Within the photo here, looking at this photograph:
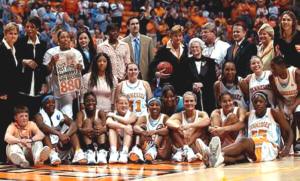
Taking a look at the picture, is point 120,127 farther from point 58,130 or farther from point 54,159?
point 54,159

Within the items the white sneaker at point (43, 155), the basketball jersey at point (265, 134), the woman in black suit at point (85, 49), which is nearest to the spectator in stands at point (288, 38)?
the basketball jersey at point (265, 134)

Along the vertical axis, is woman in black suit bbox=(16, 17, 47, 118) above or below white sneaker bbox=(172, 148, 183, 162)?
above

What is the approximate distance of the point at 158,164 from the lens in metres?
9.19

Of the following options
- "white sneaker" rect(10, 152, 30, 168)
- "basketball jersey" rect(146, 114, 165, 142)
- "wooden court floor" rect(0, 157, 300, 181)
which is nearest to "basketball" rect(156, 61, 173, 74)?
"basketball jersey" rect(146, 114, 165, 142)

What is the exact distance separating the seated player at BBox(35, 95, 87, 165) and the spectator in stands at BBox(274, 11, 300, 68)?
3.23 m

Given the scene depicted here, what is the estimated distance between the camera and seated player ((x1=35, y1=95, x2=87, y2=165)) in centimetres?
970

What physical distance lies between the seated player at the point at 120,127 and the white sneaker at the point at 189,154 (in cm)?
84

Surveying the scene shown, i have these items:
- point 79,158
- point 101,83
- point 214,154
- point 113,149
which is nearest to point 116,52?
point 101,83

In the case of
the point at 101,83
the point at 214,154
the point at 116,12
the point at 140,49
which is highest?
the point at 116,12

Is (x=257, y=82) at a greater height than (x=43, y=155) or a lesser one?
greater

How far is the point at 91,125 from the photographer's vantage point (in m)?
9.94

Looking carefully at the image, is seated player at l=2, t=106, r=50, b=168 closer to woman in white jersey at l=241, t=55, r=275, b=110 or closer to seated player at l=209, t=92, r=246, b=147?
seated player at l=209, t=92, r=246, b=147

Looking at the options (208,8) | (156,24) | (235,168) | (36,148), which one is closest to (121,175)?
(235,168)

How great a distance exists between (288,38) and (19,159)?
4.25m
